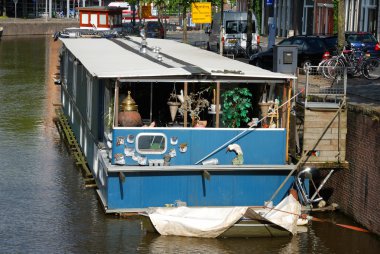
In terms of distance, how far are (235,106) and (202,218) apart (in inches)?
123

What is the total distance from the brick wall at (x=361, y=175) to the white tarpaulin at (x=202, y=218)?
1.45 metres

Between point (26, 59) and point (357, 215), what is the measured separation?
43587mm

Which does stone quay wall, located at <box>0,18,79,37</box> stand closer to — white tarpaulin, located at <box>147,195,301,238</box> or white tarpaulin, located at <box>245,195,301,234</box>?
white tarpaulin, located at <box>147,195,301,238</box>

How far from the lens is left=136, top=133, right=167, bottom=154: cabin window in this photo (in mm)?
19141

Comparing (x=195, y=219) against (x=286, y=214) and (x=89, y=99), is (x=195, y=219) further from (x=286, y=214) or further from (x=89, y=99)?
(x=89, y=99)

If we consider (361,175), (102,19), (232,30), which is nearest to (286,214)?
(361,175)

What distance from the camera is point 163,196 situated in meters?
19.3

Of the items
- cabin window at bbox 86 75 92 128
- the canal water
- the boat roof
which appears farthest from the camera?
cabin window at bbox 86 75 92 128

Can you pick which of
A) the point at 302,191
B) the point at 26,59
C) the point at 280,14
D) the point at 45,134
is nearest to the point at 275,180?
the point at 302,191

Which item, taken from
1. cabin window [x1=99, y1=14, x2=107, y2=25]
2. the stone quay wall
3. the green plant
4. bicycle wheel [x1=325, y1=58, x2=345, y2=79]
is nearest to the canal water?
the green plant

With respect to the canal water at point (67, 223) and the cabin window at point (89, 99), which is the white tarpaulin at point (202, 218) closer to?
the canal water at point (67, 223)

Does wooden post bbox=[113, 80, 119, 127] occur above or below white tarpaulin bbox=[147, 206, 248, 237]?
above

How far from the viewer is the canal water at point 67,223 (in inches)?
700

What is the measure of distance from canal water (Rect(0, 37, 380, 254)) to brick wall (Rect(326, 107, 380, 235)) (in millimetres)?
316
